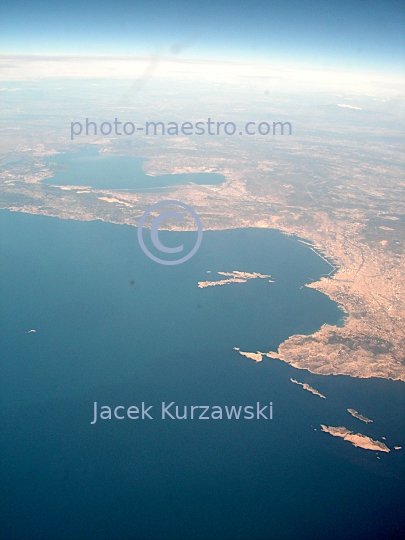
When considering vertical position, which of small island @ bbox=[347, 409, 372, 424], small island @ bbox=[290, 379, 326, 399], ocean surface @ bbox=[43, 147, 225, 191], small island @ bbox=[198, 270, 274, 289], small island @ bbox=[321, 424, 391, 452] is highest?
ocean surface @ bbox=[43, 147, 225, 191]

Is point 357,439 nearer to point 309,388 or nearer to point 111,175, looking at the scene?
point 309,388

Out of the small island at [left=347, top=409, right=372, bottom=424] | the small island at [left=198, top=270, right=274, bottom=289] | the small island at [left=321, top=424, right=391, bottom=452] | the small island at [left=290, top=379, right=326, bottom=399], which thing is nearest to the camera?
the small island at [left=321, top=424, right=391, bottom=452]

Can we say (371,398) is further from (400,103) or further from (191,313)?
(400,103)

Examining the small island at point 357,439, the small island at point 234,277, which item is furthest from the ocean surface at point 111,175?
the small island at point 357,439

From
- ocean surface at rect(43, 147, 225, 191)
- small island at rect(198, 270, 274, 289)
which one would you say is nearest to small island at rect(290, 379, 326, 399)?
small island at rect(198, 270, 274, 289)

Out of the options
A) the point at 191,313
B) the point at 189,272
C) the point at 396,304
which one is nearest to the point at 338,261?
the point at 396,304

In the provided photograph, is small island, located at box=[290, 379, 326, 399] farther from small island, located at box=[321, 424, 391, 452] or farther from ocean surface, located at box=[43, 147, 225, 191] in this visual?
ocean surface, located at box=[43, 147, 225, 191]
